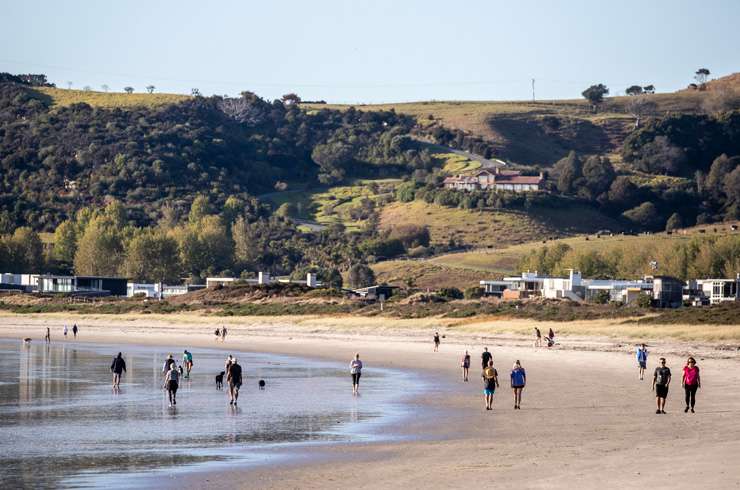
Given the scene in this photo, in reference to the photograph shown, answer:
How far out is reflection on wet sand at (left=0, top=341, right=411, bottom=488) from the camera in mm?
25297

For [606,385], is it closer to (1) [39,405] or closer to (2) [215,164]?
(1) [39,405]

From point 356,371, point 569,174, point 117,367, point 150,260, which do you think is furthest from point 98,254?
point 356,371

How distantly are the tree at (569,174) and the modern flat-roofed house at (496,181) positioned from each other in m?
3.02

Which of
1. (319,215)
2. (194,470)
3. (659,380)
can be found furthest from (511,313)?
(319,215)

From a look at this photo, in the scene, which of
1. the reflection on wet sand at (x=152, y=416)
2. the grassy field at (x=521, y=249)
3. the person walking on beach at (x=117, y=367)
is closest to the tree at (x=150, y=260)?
the grassy field at (x=521, y=249)

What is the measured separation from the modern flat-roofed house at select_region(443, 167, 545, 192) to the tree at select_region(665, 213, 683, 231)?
18.3 meters

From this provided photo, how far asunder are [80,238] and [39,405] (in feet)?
332

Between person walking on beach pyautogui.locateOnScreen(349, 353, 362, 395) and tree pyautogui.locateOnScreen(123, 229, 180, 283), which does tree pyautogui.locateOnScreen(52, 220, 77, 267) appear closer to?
tree pyautogui.locateOnScreen(123, 229, 180, 283)

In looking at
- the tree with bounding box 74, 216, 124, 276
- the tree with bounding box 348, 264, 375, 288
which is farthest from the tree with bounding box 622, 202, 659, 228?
the tree with bounding box 74, 216, 124, 276

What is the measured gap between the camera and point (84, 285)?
11925 cm

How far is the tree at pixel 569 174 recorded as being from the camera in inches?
6693

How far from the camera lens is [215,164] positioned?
188750mm

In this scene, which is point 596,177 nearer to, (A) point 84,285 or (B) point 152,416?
(A) point 84,285

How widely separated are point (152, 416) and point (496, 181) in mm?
138158
